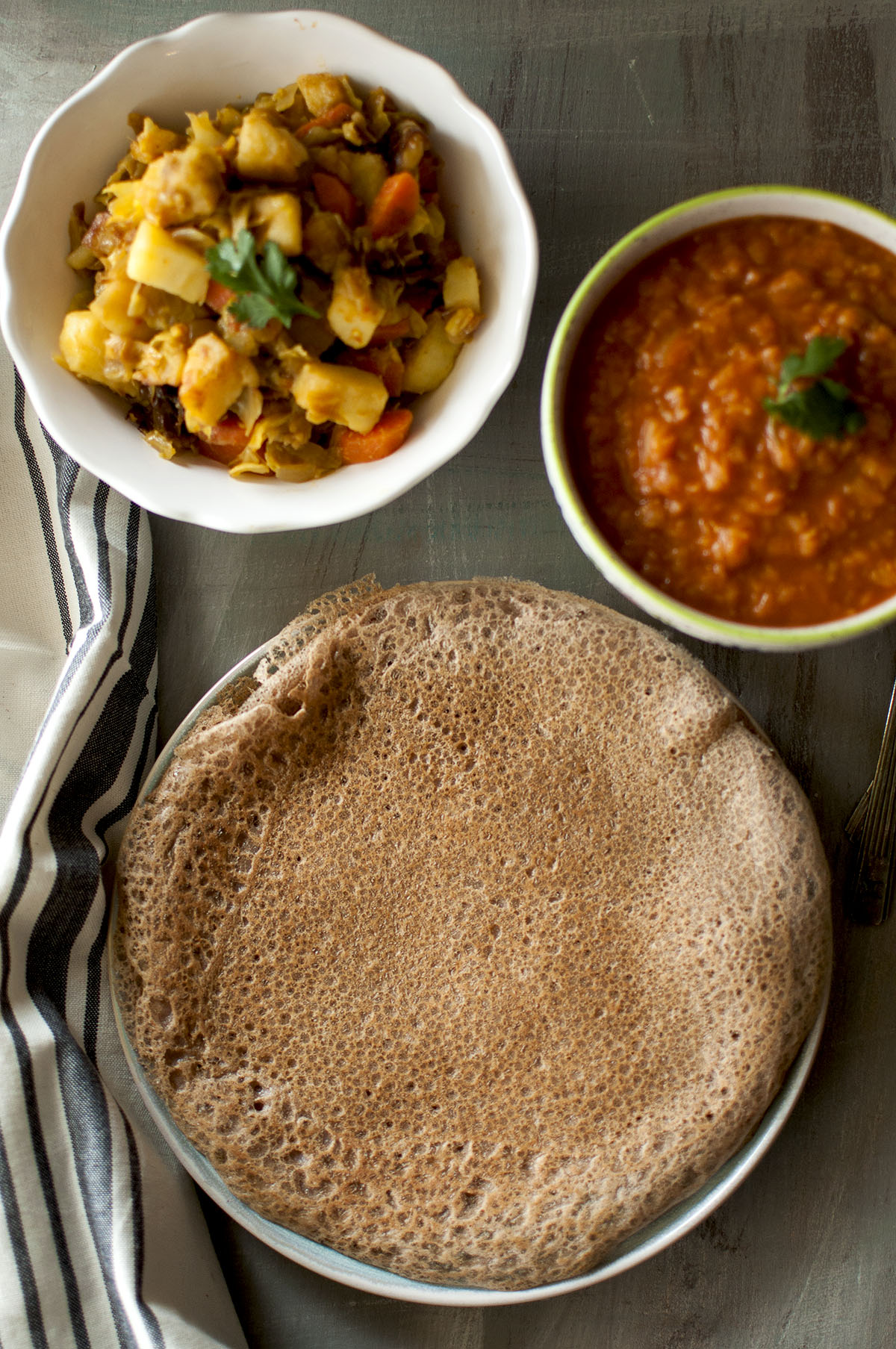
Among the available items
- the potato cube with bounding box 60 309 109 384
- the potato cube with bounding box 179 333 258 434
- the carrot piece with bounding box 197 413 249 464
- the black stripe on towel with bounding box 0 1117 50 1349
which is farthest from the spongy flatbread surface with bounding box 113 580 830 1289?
the potato cube with bounding box 60 309 109 384

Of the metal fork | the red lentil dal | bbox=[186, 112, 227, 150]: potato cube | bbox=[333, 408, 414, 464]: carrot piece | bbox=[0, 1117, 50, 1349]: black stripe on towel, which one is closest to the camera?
the red lentil dal

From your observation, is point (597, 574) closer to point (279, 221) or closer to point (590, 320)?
point (590, 320)

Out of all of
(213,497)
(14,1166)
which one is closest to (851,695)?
(213,497)

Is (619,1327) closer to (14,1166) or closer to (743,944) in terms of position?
(743,944)

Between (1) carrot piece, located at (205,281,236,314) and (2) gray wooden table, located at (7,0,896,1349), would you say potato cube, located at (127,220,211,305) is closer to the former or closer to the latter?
(1) carrot piece, located at (205,281,236,314)

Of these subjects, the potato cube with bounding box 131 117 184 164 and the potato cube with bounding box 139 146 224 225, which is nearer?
the potato cube with bounding box 139 146 224 225

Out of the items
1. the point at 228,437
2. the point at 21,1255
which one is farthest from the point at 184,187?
the point at 21,1255

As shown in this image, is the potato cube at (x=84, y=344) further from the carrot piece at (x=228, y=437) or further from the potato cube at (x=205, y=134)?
the potato cube at (x=205, y=134)
